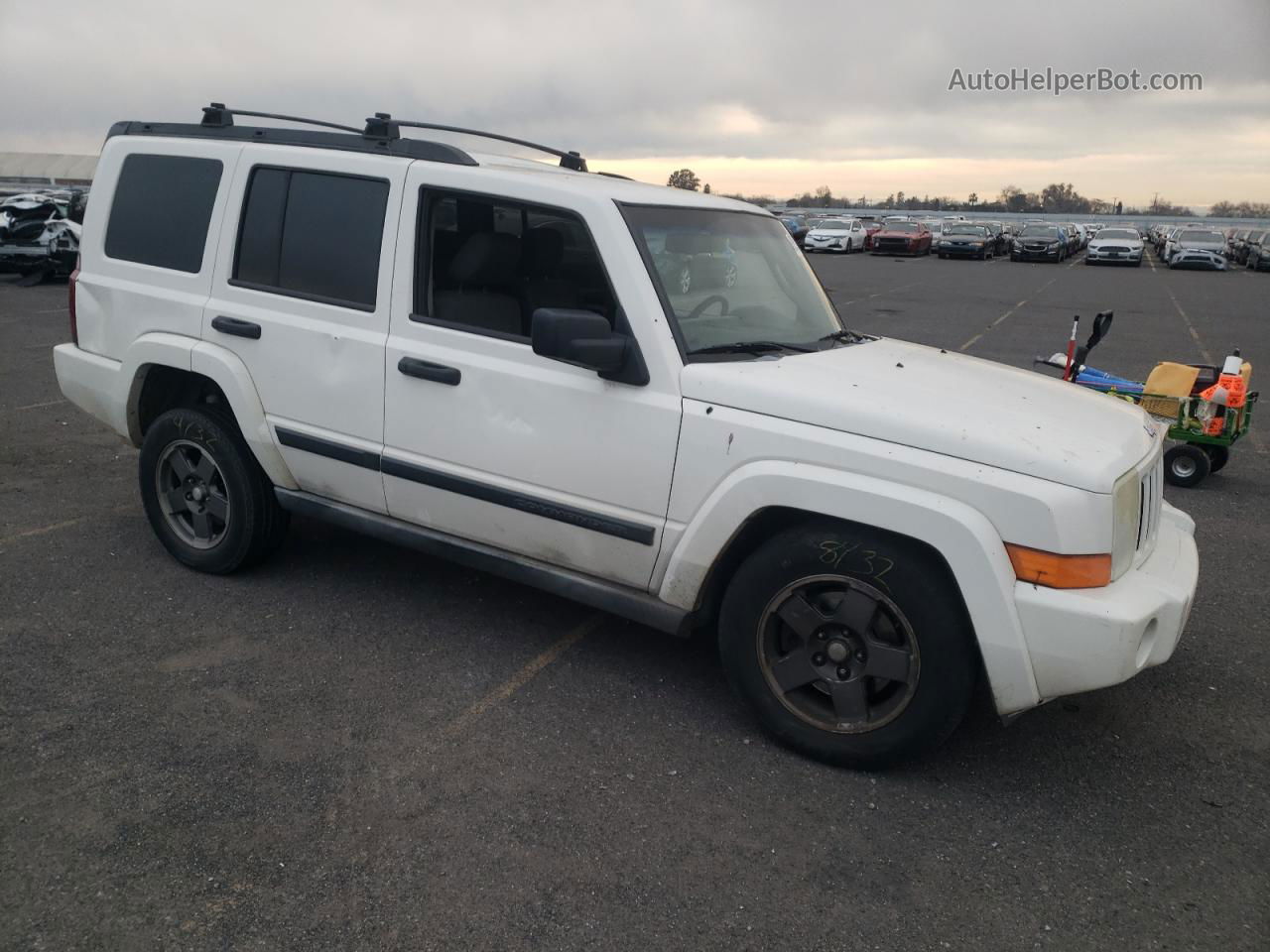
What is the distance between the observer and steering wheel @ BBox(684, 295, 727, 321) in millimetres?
3754

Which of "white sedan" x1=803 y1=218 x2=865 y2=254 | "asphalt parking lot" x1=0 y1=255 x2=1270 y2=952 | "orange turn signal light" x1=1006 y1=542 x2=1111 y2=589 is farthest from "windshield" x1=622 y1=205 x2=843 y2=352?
"white sedan" x1=803 y1=218 x2=865 y2=254

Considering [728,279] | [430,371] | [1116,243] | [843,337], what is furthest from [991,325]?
[1116,243]

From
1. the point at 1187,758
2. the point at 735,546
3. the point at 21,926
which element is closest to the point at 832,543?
the point at 735,546

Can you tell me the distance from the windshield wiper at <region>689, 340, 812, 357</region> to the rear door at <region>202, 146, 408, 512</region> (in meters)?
1.33

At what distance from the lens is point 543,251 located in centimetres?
389

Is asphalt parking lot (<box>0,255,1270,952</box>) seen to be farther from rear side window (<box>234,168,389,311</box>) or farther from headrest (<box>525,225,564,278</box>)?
headrest (<box>525,225,564,278</box>)

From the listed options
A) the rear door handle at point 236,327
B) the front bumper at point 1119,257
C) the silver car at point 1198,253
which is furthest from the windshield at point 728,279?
the silver car at point 1198,253

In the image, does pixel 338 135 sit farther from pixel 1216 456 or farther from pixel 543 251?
pixel 1216 456

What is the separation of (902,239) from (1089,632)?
42.4m

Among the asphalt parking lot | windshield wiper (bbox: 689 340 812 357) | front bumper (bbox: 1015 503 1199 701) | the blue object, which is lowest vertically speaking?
the asphalt parking lot

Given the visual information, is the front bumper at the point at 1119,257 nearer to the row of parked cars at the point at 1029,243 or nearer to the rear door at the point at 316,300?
the row of parked cars at the point at 1029,243

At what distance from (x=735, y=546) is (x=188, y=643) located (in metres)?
2.31

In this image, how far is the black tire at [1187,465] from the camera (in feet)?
23.5

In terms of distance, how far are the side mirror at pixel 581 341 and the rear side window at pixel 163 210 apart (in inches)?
81.3
